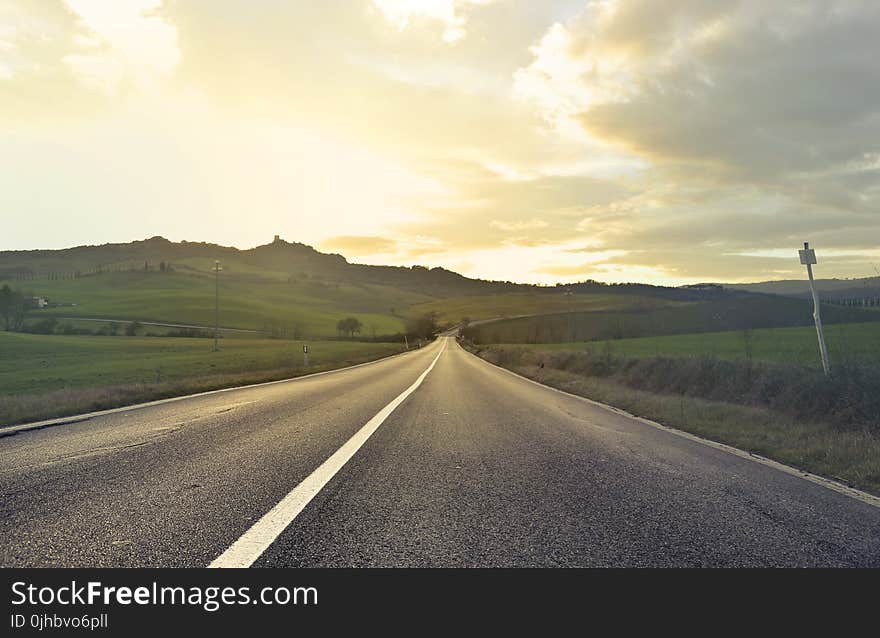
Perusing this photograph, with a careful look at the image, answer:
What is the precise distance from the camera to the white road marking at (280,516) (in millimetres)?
3236

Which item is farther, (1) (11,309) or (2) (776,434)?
(1) (11,309)

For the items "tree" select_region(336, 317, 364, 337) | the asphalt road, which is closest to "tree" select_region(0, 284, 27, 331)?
"tree" select_region(336, 317, 364, 337)

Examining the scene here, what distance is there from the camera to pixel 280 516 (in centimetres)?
411

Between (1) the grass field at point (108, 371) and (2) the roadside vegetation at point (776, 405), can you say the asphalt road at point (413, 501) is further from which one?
(1) the grass field at point (108, 371)

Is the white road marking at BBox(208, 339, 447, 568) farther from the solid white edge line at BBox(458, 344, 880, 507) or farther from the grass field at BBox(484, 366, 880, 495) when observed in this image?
the grass field at BBox(484, 366, 880, 495)

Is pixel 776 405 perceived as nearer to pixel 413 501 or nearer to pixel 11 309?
pixel 413 501

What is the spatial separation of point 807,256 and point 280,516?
1577cm

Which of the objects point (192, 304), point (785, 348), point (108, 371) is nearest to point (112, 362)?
point (108, 371)

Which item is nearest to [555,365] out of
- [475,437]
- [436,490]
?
[475,437]

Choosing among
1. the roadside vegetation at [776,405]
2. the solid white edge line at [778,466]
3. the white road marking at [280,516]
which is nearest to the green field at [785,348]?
the roadside vegetation at [776,405]

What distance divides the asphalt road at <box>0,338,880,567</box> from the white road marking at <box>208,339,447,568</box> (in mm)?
48
